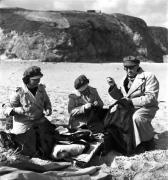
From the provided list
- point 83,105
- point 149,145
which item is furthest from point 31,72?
point 149,145

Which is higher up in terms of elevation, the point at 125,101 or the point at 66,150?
the point at 125,101

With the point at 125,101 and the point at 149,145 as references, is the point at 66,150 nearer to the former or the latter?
the point at 125,101

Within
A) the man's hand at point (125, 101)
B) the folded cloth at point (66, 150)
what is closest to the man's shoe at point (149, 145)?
the man's hand at point (125, 101)

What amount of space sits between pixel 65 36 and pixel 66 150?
15.0m

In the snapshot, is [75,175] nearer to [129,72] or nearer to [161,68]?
[129,72]

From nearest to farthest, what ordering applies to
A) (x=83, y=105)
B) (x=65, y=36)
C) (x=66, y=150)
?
(x=66, y=150)
(x=83, y=105)
(x=65, y=36)

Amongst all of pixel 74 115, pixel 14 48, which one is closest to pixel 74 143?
pixel 74 115

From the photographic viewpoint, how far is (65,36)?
67.2 ft

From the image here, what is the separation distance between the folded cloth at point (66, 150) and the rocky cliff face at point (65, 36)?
1397cm

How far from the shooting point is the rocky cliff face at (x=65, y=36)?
65.9 feet

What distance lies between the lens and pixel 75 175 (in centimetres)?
485

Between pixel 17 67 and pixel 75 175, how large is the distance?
1345 cm

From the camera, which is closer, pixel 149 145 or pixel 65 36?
pixel 149 145

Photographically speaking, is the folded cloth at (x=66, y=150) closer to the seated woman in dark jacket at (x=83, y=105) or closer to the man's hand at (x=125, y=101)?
the seated woman in dark jacket at (x=83, y=105)
